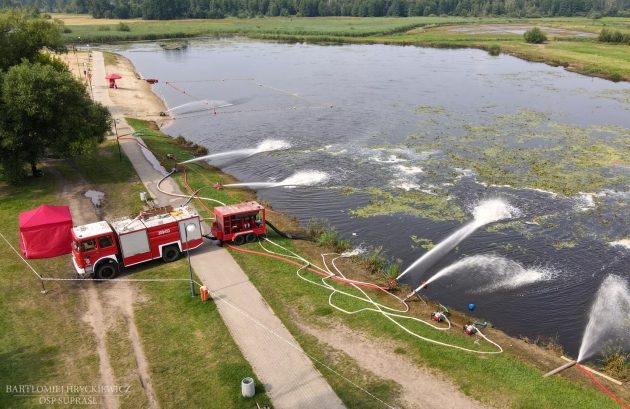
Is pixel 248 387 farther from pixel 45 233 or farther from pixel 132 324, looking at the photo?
pixel 45 233

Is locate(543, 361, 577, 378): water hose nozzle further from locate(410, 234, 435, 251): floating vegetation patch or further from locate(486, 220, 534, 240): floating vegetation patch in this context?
locate(486, 220, 534, 240): floating vegetation patch

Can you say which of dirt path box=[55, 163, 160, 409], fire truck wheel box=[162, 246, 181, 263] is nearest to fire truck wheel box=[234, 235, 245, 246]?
fire truck wheel box=[162, 246, 181, 263]

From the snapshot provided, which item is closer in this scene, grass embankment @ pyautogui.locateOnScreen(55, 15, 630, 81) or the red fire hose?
the red fire hose

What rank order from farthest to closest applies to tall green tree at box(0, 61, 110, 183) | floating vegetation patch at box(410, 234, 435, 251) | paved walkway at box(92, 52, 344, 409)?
1. tall green tree at box(0, 61, 110, 183)
2. floating vegetation patch at box(410, 234, 435, 251)
3. paved walkway at box(92, 52, 344, 409)

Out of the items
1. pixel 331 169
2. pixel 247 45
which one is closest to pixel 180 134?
pixel 331 169

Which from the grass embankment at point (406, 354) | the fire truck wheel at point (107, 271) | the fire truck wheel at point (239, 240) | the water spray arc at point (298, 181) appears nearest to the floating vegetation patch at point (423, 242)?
the grass embankment at point (406, 354)

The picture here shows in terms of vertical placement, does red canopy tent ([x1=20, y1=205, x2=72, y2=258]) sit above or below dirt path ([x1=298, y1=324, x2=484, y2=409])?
above
